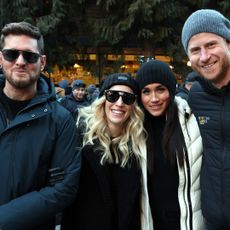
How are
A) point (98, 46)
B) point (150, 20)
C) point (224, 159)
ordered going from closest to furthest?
point (224, 159) < point (150, 20) < point (98, 46)

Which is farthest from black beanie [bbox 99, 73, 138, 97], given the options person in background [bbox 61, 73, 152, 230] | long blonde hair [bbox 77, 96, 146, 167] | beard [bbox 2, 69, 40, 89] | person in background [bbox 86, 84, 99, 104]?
person in background [bbox 86, 84, 99, 104]

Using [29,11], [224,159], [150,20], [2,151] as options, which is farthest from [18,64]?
[29,11]

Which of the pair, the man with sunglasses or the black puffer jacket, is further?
the black puffer jacket

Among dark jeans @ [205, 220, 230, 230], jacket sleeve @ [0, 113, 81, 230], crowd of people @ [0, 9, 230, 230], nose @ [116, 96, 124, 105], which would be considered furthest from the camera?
nose @ [116, 96, 124, 105]

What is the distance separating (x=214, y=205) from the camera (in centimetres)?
271

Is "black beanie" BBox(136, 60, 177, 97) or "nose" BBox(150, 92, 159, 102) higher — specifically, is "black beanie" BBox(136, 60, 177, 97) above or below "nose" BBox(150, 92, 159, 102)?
above

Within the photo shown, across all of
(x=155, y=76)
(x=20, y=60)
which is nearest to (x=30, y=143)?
(x=20, y=60)

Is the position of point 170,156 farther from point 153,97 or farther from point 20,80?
point 20,80

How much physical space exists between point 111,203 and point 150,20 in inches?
526

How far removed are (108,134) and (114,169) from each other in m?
0.34

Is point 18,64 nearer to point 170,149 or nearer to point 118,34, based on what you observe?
point 170,149

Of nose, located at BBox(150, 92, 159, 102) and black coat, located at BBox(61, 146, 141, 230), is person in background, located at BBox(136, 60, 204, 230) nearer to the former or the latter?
nose, located at BBox(150, 92, 159, 102)

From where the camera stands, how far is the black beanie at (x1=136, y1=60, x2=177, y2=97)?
10.3 feet

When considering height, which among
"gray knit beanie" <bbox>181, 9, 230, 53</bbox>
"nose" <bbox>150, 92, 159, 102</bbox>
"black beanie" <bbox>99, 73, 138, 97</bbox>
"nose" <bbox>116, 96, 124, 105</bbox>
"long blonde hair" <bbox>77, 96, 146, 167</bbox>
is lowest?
"long blonde hair" <bbox>77, 96, 146, 167</bbox>
